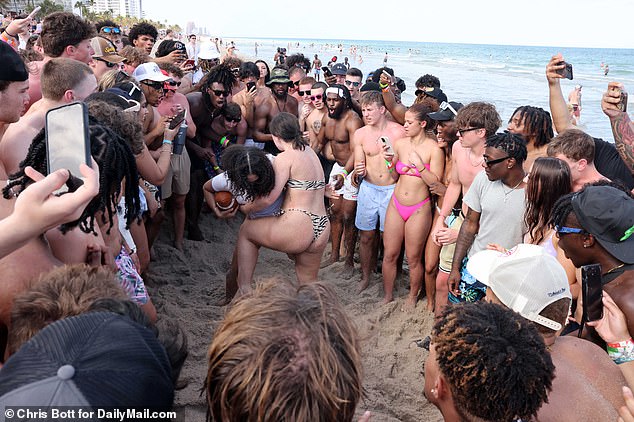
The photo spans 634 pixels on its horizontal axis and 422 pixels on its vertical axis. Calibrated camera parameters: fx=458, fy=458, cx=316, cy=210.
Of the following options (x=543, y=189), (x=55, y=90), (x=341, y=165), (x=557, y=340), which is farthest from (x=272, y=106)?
(x=557, y=340)

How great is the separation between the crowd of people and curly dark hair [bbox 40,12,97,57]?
0.06 feet

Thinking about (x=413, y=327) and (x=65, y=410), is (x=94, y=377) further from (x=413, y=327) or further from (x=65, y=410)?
(x=413, y=327)

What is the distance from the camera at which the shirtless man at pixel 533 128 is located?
404 centimetres

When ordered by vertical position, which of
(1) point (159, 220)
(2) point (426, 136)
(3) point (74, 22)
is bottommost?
(1) point (159, 220)

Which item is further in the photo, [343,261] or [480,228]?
[343,261]

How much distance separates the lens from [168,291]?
14.8 feet

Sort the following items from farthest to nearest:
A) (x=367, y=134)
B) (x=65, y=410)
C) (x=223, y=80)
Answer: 1. (x=223, y=80)
2. (x=367, y=134)
3. (x=65, y=410)

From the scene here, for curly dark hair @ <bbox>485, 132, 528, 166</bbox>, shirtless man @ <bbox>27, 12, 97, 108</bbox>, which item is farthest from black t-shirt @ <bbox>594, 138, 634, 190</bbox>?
shirtless man @ <bbox>27, 12, 97, 108</bbox>

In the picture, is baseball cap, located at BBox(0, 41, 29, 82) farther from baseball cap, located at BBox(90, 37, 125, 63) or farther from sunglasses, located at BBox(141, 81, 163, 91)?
baseball cap, located at BBox(90, 37, 125, 63)

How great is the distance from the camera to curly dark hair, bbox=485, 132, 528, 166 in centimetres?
326

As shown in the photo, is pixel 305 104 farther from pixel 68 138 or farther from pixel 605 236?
pixel 68 138

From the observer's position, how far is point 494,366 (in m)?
1.44

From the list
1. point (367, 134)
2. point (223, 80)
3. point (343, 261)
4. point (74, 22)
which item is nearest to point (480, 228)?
point (367, 134)

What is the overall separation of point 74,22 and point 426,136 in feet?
11.4
